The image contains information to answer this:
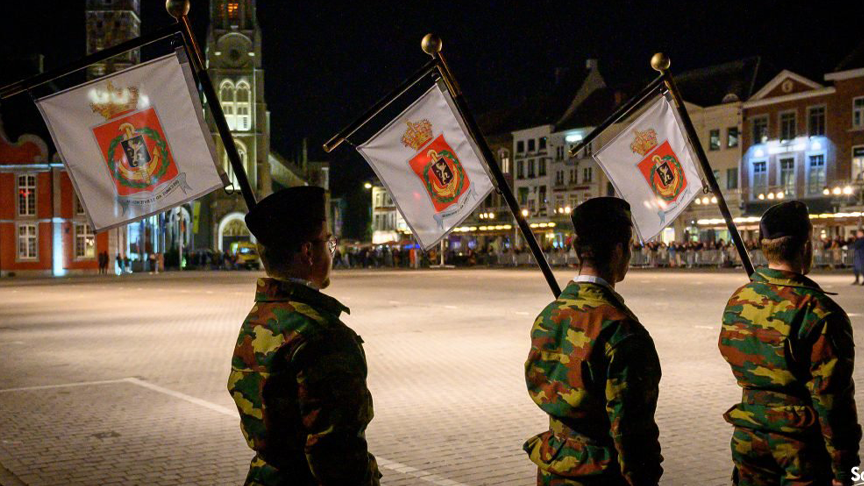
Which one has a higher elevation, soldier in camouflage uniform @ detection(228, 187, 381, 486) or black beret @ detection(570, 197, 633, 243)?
black beret @ detection(570, 197, 633, 243)

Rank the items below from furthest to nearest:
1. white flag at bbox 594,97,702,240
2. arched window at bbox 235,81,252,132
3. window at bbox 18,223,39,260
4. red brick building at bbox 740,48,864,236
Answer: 1. arched window at bbox 235,81,252,132
2. window at bbox 18,223,39,260
3. red brick building at bbox 740,48,864,236
4. white flag at bbox 594,97,702,240

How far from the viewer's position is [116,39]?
7675 centimetres

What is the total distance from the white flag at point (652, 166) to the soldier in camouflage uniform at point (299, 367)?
3440mm

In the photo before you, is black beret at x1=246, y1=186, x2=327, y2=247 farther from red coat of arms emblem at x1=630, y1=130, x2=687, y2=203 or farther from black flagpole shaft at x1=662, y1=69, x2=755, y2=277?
red coat of arms emblem at x1=630, y1=130, x2=687, y2=203

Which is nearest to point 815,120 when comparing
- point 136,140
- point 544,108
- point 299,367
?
point 544,108

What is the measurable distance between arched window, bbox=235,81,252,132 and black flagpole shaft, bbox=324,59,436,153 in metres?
78.5

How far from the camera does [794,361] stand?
344 cm

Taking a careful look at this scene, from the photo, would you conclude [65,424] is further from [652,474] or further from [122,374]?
[652,474]

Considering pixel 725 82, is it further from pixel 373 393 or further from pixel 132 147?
pixel 132 147

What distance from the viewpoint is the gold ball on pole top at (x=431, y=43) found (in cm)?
498

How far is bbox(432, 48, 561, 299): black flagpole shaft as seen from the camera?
4691 mm

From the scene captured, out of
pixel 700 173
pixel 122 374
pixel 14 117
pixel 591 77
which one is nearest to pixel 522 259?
pixel 591 77

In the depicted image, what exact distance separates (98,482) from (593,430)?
4.32 metres

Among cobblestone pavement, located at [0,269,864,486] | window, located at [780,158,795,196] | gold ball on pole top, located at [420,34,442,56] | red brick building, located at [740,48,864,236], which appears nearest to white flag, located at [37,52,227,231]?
gold ball on pole top, located at [420,34,442,56]
